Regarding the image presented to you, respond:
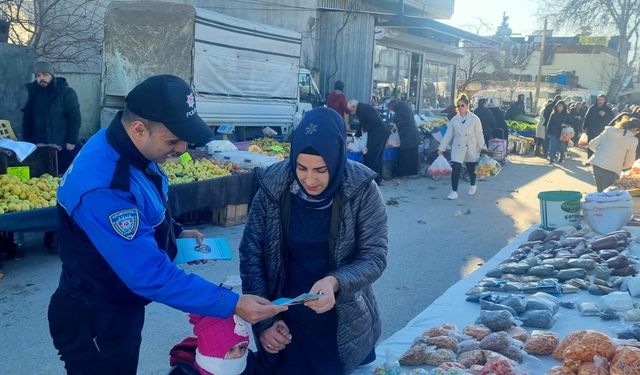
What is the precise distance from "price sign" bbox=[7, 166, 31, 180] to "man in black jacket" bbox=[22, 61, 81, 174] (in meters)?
1.35

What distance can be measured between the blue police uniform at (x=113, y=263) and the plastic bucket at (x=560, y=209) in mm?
4852

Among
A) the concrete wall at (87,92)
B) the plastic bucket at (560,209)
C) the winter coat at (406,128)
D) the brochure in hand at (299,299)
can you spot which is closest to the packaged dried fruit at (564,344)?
the brochure in hand at (299,299)

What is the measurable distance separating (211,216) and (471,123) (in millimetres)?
4804

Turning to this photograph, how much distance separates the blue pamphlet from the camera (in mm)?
2503

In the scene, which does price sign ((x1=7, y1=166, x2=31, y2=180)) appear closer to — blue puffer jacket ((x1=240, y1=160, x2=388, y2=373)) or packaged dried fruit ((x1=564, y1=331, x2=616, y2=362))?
blue puffer jacket ((x1=240, y1=160, x2=388, y2=373))

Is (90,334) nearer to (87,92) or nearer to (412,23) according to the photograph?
(87,92)

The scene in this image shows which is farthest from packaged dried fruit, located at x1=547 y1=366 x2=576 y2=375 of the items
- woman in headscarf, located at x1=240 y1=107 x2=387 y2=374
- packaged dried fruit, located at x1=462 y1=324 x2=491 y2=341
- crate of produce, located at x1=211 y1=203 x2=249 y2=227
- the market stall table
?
crate of produce, located at x1=211 y1=203 x2=249 y2=227

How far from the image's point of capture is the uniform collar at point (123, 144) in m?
2.08

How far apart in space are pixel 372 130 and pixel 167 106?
10045 mm

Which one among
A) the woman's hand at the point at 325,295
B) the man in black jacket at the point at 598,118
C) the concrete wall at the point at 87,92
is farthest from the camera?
the man in black jacket at the point at 598,118

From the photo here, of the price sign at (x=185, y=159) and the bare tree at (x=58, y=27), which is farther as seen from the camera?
the bare tree at (x=58, y=27)

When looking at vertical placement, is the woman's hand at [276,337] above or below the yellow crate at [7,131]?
below

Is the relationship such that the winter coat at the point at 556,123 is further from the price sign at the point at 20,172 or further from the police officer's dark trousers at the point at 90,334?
the police officer's dark trousers at the point at 90,334

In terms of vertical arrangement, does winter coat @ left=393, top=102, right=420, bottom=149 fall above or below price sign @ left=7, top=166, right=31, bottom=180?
above
